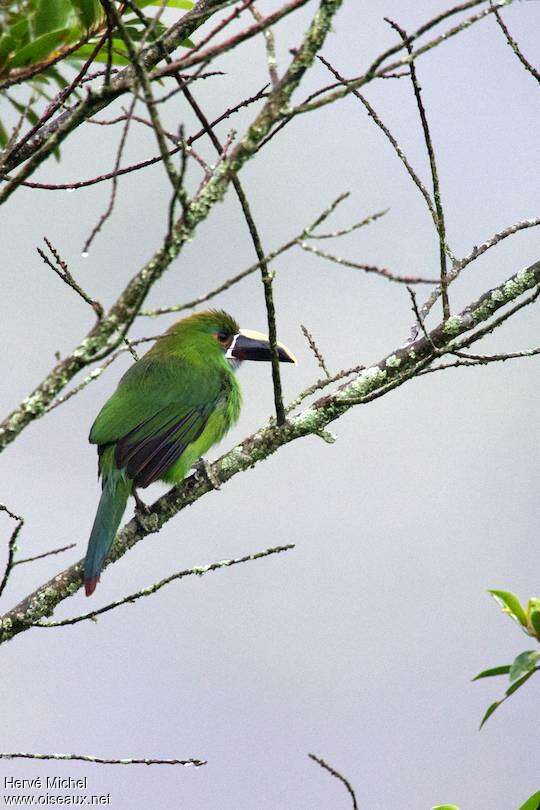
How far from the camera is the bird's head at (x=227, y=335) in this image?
4.91 metres

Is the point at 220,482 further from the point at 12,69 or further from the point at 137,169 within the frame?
the point at 12,69

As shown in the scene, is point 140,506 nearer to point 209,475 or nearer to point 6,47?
point 209,475

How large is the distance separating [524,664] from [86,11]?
2.01 m

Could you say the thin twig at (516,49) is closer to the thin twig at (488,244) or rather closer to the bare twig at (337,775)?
the thin twig at (488,244)

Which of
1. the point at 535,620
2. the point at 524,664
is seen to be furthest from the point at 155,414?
the point at 524,664

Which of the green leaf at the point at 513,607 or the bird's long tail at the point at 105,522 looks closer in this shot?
the green leaf at the point at 513,607

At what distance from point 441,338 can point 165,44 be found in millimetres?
1146

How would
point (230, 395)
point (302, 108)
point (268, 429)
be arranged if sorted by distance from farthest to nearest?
point (230, 395) → point (268, 429) → point (302, 108)

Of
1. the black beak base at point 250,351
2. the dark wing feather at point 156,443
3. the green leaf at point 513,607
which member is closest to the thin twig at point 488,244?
the green leaf at point 513,607

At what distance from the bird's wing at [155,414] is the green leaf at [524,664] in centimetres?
181

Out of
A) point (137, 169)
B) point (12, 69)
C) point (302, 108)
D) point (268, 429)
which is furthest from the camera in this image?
point (268, 429)

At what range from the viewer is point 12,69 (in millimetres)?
2449

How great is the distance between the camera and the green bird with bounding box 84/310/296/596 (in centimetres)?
379

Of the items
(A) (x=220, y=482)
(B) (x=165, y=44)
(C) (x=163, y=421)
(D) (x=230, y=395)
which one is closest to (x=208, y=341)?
(D) (x=230, y=395)
